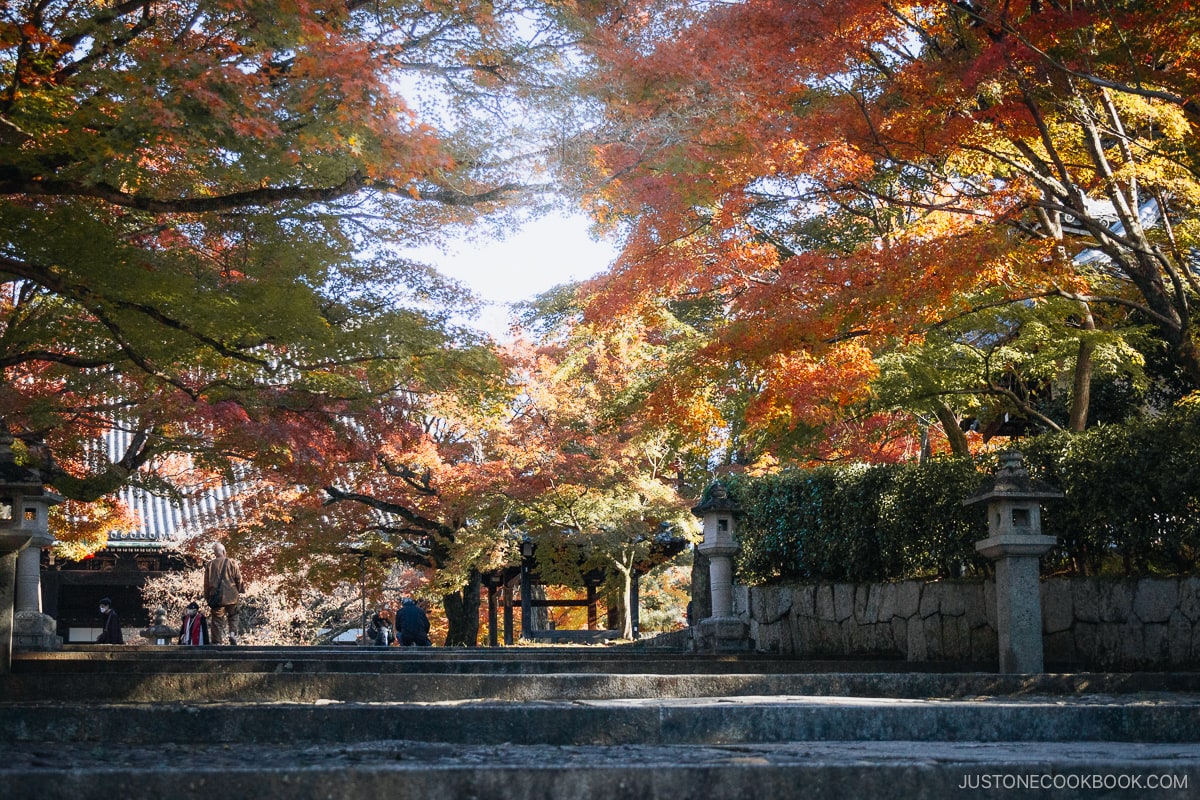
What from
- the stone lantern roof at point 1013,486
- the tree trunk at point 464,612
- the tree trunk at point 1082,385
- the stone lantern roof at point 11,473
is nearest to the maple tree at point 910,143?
the tree trunk at point 1082,385

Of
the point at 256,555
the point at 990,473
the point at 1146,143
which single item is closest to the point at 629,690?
the point at 990,473

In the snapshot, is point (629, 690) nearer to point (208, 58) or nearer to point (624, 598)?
point (208, 58)

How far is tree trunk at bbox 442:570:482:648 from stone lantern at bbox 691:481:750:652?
359 inches

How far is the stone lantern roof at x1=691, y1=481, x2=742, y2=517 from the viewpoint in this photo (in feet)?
41.7

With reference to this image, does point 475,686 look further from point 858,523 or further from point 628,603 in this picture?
point 628,603

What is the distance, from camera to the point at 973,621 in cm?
950

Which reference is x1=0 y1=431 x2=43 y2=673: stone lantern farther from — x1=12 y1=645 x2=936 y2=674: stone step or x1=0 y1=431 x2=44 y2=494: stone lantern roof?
x1=12 y1=645 x2=936 y2=674: stone step

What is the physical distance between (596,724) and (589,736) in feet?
0.20

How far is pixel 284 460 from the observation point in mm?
13320

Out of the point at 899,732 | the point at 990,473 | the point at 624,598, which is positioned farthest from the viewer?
the point at 624,598

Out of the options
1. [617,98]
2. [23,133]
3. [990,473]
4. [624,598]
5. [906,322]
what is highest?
→ [617,98]

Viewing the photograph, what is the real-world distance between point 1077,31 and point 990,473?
12.4 feet

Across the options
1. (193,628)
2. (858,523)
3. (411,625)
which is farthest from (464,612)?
(858,523)

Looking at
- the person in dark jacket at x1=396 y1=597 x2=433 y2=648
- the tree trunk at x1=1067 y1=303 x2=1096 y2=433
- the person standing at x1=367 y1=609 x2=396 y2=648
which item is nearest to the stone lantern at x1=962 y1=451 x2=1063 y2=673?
the tree trunk at x1=1067 y1=303 x2=1096 y2=433
